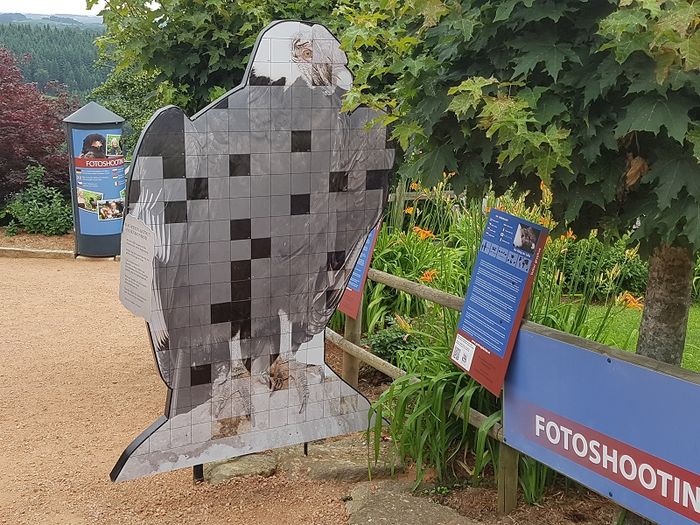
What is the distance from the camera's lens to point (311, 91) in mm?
3500

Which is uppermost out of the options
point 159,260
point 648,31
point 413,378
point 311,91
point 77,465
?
point 648,31

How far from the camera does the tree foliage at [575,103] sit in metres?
1.89

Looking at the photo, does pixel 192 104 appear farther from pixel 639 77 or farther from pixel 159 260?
pixel 639 77

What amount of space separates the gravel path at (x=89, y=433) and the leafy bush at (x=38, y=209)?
11.4 ft

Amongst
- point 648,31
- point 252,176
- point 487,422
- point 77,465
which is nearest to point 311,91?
point 252,176

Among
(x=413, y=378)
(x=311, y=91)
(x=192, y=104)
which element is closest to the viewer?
(x=311, y=91)

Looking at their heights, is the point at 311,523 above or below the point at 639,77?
below

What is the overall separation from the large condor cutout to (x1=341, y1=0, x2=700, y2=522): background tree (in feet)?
2.76

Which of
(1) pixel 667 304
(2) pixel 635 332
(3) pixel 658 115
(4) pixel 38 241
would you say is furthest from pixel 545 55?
(4) pixel 38 241

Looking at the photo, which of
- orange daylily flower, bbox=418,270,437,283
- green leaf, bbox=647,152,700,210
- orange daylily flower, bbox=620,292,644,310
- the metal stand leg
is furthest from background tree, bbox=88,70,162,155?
green leaf, bbox=647,152,700,210

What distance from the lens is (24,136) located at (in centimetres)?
1202

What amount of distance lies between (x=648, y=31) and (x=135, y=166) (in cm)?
205

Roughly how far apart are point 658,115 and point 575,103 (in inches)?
12.5

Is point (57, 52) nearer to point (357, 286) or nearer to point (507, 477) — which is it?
point (357, 286)
